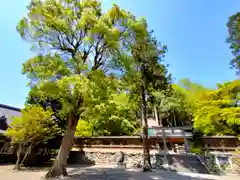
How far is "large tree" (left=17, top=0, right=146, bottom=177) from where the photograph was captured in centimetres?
809

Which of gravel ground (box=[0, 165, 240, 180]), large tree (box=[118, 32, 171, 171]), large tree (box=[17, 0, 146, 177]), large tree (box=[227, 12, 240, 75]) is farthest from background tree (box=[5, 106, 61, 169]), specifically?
large tree (box=[227, 12, 240, 75])

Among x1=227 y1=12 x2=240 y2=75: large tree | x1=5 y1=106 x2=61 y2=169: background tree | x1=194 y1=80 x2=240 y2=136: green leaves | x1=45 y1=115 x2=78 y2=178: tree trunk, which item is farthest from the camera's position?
x1=5 y1=106 x2=61 y2=169: background tree

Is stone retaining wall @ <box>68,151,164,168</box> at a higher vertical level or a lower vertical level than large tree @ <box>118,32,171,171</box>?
lower

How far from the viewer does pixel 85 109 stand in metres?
8.70

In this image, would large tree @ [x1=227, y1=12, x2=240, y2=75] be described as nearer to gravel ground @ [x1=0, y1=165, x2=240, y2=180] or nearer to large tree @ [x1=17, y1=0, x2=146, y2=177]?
large tree @ [x1=17, y1=0, x2=146, y2=177]

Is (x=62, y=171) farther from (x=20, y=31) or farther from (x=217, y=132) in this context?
(x=217, y=132)

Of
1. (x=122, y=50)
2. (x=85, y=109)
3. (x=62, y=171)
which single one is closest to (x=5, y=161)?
(x=62, y=171)

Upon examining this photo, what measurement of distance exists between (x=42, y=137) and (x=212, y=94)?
1479 cm

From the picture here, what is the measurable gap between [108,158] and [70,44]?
446 inches

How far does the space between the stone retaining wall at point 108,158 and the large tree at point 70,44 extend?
7.05 metres

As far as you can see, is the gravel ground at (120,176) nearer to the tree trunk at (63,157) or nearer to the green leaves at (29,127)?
the tree trunk at (63,157)

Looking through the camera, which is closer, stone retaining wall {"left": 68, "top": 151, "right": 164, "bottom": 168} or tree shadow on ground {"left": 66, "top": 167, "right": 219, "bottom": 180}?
tree shadow on ground {"left": 66, "top": 167, "right": 219, "bottom": 180}

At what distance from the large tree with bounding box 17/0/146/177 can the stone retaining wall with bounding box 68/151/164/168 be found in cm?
→ 705

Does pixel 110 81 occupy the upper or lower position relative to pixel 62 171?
upper
